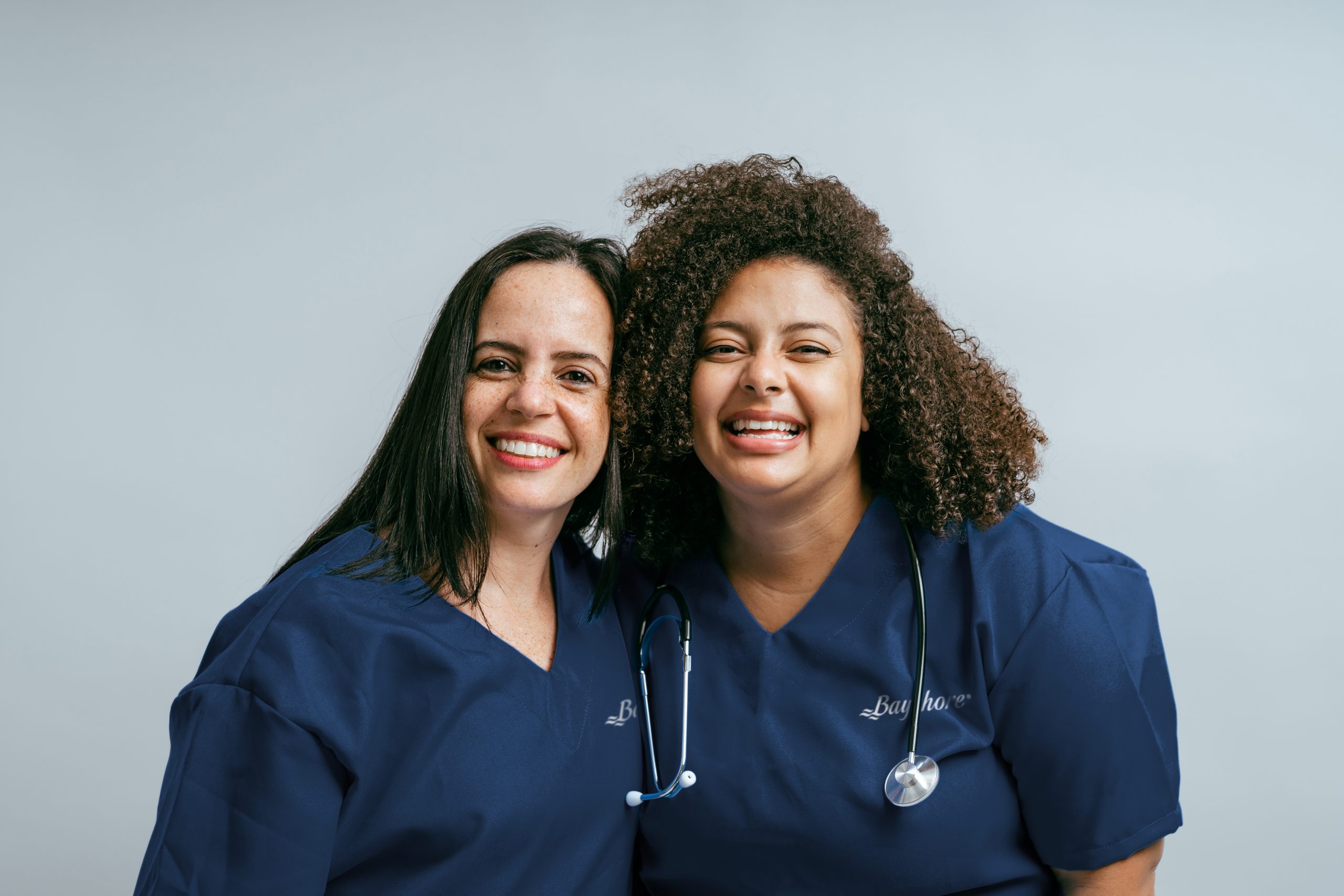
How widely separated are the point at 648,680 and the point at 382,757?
0.57m

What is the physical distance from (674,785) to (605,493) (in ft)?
1.84

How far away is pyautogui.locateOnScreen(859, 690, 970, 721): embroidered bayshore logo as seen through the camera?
1.99 m

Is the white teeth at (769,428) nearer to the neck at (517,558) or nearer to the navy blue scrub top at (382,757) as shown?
the neck at (517,558)

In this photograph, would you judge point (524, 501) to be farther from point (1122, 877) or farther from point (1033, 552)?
point (1122, 877)

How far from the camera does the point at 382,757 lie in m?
1.80

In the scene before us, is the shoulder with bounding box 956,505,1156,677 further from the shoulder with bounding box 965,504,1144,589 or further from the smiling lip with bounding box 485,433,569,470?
the smiling lip with bounding box 485,433,569,470

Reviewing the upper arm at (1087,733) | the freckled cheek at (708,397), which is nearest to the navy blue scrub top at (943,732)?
the upper arm at (1087,733)

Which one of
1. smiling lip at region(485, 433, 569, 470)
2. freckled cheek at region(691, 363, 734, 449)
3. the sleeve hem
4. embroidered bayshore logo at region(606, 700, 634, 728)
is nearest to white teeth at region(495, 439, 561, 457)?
smiling lip at region(485, 433, 569, 470)

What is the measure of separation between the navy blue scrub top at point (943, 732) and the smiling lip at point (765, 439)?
0.91 feet

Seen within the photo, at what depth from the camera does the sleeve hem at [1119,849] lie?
6.26 feet

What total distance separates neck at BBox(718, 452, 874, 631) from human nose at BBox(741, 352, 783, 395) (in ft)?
0.77

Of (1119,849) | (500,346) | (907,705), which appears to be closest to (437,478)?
(500,346)

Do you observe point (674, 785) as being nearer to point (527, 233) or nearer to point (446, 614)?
point (446, 614)

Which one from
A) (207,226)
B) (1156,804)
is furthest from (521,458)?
(207,226)
